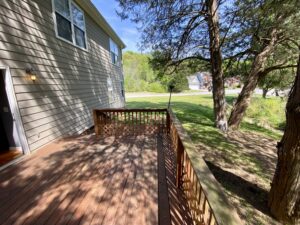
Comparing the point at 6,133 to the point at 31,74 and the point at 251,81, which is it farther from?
the point at 251,81

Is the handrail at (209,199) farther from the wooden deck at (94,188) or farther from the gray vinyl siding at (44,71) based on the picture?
the gray vinyl siding at (44,71)

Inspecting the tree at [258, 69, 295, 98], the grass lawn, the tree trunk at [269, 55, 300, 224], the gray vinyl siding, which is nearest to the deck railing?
the grass lawn

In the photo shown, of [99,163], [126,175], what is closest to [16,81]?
[99,163]

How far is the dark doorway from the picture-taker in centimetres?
356

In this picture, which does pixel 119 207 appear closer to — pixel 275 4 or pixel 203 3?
pixel 275 4

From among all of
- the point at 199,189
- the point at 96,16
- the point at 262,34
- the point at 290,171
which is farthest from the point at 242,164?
the point at 96,16

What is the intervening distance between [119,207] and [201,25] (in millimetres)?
6944

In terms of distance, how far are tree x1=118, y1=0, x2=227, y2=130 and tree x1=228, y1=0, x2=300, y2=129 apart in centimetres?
81

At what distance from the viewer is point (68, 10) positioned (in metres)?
5.60

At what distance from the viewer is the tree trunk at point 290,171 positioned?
2.56m

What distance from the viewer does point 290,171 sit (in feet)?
8.79

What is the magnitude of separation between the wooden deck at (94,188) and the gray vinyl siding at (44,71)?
2.75ft

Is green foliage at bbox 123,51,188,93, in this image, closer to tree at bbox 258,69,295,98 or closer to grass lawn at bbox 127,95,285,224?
tree at bbox 258,69,295,98

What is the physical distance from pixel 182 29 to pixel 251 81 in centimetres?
347
